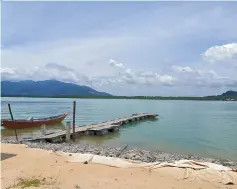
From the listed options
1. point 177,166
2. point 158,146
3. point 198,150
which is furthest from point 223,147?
point 177,166

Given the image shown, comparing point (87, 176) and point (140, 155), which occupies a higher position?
point (87, 176)

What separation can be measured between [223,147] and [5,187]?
16.5 meters

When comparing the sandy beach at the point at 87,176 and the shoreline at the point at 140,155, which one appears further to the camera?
the shoreline at the point at 140,155

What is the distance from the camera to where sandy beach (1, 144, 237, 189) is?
320 inches

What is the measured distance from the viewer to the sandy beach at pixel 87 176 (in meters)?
8.12

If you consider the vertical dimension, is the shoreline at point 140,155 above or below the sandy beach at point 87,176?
below

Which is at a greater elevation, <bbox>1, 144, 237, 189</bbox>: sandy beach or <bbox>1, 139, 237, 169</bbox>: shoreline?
<bbox>1, 144, 237, 189</bbox>: sandy beach

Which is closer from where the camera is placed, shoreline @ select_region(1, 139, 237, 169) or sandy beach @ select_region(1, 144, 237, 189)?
sandy beach @ select_region(1, 144, 237, 189)

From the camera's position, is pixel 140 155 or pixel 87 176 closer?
pixel 87 176

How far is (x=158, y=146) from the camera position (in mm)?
19703

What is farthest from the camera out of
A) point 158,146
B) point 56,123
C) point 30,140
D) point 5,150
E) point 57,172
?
point 56,123

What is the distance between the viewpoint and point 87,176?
29.5ft

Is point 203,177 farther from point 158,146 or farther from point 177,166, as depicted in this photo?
point 158,146

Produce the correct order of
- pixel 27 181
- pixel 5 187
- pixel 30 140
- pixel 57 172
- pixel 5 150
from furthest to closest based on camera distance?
pixel 30 140 < pixel 5 150 < pixel 57 172 < pixel 27 181 < pixel 5 187
